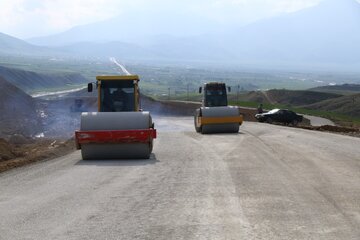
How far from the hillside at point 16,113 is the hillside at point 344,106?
5038 centimetres

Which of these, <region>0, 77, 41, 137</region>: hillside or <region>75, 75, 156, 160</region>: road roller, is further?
A: <region>0, 77, 41, 137</region>: hillside

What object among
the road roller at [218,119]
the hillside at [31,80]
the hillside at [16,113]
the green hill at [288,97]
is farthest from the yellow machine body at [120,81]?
the hillside at [31,80]

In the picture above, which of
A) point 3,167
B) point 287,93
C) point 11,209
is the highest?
point 11,209

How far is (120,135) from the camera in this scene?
58.7 feet

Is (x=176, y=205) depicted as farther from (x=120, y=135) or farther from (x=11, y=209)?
(x=120, y=135)

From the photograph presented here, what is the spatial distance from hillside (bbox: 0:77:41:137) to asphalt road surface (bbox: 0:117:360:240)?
29.9 meters

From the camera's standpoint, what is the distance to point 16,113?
60.6 m

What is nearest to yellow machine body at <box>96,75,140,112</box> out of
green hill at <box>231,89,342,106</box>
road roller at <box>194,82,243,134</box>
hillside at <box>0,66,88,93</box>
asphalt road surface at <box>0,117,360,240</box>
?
asphalt road surface at <box>0,117,360,240</box>

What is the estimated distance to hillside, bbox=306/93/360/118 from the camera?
94981mm

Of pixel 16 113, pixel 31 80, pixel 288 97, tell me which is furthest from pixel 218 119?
pixel 31 80

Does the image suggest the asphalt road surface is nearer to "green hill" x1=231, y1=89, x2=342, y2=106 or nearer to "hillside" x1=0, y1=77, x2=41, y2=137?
"hillside" x1=0, y1=77, x2=41, y2=137

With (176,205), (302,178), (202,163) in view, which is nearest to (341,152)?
(202,163)

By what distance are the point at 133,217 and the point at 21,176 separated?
21.8ft

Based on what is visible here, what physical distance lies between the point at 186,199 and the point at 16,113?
174 feet
